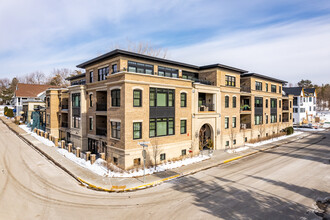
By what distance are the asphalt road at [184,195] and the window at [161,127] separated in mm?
5624

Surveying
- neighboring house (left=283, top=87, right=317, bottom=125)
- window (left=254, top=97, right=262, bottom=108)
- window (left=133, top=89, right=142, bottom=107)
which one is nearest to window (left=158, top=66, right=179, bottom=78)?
window (left=133, top=89, right=142, bottom=107)

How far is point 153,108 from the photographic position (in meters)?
20.4

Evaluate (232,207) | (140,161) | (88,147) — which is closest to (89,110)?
(88,147)

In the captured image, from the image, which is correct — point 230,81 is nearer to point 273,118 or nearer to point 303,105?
point 273,118

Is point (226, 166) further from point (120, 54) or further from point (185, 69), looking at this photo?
point (120, 54)

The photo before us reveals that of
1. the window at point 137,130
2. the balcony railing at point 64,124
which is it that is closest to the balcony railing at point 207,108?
the window at point 137,130

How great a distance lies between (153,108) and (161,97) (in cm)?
157

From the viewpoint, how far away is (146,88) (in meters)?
19.7

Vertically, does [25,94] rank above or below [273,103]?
above

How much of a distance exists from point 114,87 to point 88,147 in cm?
1076

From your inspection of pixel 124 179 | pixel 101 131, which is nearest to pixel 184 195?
pixel 124 179

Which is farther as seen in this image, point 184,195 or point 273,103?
point 273,103

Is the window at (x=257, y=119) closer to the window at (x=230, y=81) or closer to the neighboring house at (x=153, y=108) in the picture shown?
the neighboring house at (x=153, y=108)

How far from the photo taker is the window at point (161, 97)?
20.4m
